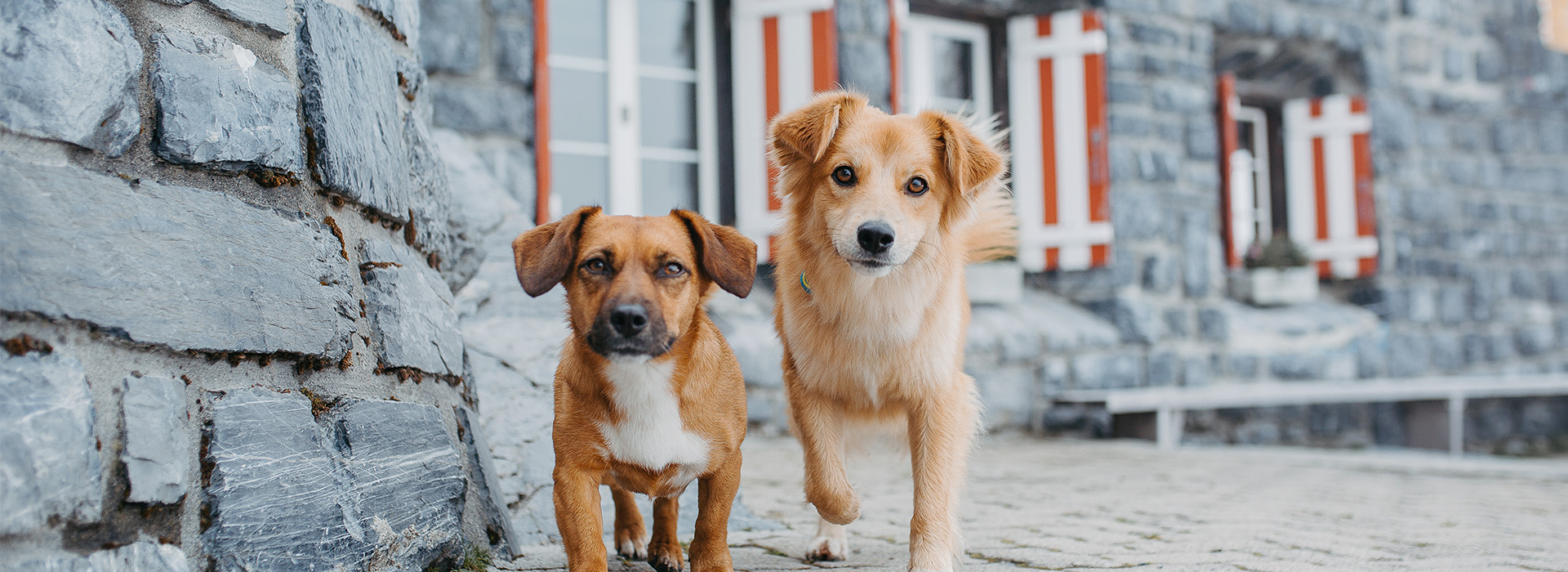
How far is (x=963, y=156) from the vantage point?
262cm

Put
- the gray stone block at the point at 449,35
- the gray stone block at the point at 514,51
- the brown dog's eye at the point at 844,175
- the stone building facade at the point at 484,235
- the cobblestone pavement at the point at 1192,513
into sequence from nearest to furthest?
1. the stone building facade at the point at 484,235
2. the brown dog's eye at the point at 844,175
3. the cobblestone pavement at the point at 1192,513
4. the gray stone block at the point at 449,35
5. the gray stone block at the point at 514,51

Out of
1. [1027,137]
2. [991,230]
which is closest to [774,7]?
[1027,137]

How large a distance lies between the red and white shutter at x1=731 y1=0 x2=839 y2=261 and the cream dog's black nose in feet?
11.3

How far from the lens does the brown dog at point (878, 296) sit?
8.02ft

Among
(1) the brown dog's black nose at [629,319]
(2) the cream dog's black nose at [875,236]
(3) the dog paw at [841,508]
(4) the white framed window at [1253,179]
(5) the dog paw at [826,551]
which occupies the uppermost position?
(4) the white framed window at [1253,179]

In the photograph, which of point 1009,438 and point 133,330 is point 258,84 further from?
point 1009,438

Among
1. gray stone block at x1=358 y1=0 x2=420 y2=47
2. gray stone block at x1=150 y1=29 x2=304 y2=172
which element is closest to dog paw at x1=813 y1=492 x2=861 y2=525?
gray stone block at x1=150 y1=29 x2=304 y2=172

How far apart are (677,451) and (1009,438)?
16.6 ft

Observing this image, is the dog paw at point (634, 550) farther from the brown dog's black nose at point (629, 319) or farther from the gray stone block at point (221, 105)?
the gray stone block at point (221, 105)

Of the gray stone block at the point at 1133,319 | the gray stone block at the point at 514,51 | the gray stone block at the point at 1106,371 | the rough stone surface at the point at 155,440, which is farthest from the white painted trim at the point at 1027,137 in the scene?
the rough stone surface at the point at 155,440

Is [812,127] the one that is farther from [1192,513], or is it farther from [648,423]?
[1192,513]

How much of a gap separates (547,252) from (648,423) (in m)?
0.40

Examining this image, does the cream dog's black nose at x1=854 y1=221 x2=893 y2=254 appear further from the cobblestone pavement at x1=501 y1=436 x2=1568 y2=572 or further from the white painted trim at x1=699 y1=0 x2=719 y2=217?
the white painted trim at x1=699 y1=0 x2=719 y2=217

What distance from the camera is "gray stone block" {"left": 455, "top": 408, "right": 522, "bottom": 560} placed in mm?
2357
